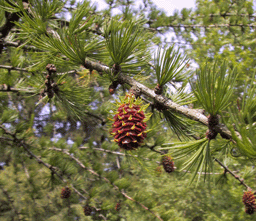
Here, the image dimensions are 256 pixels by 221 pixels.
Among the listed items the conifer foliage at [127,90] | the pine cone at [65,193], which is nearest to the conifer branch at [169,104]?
the conifer foliage at [127,90]

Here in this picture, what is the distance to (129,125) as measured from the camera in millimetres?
705

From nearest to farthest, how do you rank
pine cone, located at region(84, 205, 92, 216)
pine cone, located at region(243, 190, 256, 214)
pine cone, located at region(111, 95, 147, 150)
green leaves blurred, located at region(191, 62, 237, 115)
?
green leaves blurred, located at region(191, 62, 237, 115), pine cone, located at region(111, 95, 147, 150), pine cone, located at region(243, 190, 256, 214), pine cone, located at region(84, 205, 92, 216)

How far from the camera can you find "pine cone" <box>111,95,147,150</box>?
70 cm

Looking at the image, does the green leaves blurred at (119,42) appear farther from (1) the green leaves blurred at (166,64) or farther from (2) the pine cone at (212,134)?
(2) the pine cone at (212,134)

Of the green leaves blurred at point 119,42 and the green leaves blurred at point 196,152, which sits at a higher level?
the green leaves blurred at point 119,42

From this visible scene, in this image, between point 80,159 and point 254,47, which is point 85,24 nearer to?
point 80,159

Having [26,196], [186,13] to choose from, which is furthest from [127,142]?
[26,196]

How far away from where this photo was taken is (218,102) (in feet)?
1.81

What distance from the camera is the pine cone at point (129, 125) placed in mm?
700

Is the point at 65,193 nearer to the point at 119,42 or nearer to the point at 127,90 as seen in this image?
the point at 127,90

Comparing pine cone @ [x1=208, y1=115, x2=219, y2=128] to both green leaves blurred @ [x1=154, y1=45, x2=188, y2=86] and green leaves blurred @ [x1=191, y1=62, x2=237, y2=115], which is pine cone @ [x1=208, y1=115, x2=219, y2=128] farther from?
green leaves blurred @ [x1=154, y1=45, x2=188, y2=86]

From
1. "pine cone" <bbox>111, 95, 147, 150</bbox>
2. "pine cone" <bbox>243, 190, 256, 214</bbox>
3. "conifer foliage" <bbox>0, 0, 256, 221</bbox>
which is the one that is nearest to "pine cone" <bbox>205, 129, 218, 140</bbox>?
"conifer foliage" <bbox>0, 0, 256, 221</bbox>

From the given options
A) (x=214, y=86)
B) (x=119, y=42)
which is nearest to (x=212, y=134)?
(x=214, y=86)

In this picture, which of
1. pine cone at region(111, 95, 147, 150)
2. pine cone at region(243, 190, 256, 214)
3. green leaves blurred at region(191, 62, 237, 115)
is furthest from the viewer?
pine cone at region(243, 190, 256, 214)
